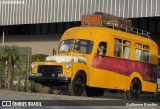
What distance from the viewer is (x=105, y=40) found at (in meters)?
17.1

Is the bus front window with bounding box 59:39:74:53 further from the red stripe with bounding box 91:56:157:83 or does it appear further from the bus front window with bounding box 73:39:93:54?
the red stripe with bounding box 91:56:157:83

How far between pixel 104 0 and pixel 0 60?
9663mm

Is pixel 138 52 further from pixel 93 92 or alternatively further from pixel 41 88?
pixel 41 88

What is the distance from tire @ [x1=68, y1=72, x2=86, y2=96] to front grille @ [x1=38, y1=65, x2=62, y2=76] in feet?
2.08

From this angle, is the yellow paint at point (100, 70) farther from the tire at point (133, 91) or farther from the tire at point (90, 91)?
the tire at point (90, 91)

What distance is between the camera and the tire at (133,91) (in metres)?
18.1

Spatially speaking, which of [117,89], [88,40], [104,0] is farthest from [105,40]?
[104,0]

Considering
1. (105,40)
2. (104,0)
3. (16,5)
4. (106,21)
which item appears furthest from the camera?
(16,5)

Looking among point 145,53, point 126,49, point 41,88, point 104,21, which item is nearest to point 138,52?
point 145,53

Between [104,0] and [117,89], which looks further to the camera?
[104,0]

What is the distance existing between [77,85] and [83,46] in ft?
5.45

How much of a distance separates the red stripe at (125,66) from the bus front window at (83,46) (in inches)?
18.2

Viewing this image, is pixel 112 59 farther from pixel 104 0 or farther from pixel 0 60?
pixel 104 0

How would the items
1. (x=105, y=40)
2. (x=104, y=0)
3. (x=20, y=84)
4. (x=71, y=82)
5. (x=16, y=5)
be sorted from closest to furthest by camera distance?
(x=71, y=82), (x=105, y=40), (x=20, y=84), (x=104, y=0), (x=16, y=5)
